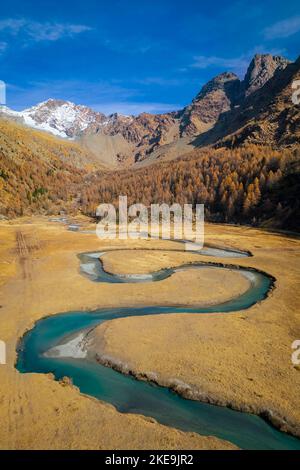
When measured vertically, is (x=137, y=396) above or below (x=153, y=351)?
below

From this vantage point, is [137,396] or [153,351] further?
[153,351]

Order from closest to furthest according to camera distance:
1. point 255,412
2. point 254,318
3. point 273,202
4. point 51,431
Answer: point 51,431 → point 255,412 → point 254,318 → point 273,202

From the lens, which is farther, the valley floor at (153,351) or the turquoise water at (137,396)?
the turquoise water at (137,396)

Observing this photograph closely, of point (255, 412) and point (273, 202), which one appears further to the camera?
point (273, 202)

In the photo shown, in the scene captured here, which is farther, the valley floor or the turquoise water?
the turquoise water

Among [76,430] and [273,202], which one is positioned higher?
[273,202]

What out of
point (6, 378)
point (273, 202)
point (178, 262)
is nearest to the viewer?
point (6, 378)

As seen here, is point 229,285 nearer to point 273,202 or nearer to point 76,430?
point 76,430
